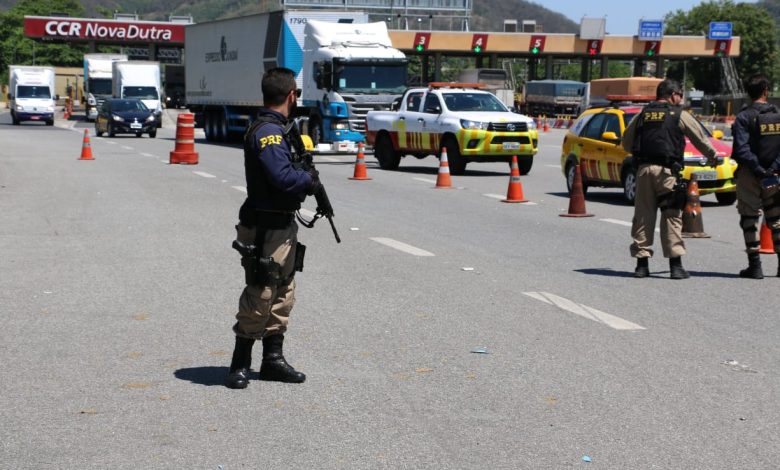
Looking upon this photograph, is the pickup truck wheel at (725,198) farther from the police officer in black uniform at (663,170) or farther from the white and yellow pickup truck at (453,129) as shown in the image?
the police officer in black uniform at (663,170)

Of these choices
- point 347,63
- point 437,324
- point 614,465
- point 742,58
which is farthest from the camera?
point 742,58

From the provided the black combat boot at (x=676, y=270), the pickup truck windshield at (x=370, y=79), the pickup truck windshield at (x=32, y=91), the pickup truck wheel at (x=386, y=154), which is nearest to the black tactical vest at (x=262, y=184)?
the black combat boot at (x=676, y=270)

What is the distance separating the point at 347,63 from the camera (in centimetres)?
3219

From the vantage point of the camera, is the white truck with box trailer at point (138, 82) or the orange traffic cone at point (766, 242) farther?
the white truck with box trailer at point (138, 82)

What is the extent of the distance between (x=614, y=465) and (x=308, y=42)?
29849 mm

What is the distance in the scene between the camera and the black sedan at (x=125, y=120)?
1855 inches

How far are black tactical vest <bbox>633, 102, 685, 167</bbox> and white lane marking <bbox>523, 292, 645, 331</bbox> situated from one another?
1.80 m

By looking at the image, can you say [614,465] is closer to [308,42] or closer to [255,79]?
[308,42]

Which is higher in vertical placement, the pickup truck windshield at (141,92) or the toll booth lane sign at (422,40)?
the toll booth lane sign at (422,40)

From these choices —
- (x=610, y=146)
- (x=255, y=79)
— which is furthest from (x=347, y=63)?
(x=610, y=146)

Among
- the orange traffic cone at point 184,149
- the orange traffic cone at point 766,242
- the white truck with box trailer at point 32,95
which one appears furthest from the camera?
the white truck with box trailer at point 32,95

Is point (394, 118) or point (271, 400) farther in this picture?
point (394, 118)

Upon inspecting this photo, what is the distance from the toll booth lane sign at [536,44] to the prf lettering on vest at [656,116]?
88226 millimetres

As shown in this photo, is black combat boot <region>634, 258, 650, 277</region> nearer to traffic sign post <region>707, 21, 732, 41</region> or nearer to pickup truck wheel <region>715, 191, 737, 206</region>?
pickup truck wheel <region>715, 191, 737, 206</region>
